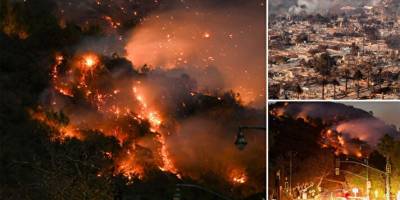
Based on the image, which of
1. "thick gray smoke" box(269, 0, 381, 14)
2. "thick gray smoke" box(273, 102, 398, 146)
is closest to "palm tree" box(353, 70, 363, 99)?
"thick gray smoke" box(273, 102, 398, 146)

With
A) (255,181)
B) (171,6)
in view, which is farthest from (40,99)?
(255,181)

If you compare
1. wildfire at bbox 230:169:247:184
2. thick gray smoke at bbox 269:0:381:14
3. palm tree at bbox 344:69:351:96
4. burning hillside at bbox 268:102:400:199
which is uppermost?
thick gray smoke at bbox 269:0:381:14

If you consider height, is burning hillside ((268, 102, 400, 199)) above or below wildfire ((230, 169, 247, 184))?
above

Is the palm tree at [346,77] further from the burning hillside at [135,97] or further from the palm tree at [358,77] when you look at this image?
the burning hillside at [135,97]

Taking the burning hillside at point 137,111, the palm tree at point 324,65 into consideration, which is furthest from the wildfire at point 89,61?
the palm tree at point 324,65

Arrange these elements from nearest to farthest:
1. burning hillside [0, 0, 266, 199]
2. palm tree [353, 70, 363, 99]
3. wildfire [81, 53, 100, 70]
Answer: palm tree [353, 70, 363, 99] → burning hillside [0, 0, 266, 199] → wildfire [81, 53, 100, 70]

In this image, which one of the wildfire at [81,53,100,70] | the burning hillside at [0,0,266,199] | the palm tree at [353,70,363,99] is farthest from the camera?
the wildfire at [81,53,100,70]

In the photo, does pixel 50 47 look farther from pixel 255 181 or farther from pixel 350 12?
pixel 350 12

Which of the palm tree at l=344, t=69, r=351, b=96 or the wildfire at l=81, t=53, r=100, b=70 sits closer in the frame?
the palm tree at l=344, t=69, r=351, b=96

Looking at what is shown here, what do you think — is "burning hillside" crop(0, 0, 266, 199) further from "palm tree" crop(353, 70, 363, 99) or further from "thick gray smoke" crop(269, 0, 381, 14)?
"palm tree" crop(353, 70, 363, 99)
